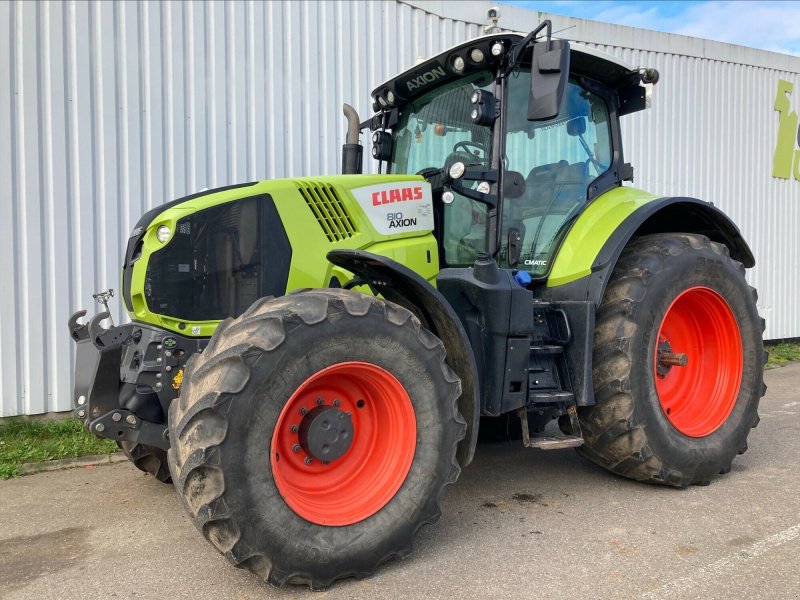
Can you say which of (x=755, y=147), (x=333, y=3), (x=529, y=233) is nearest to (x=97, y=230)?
(x=333, y=3)

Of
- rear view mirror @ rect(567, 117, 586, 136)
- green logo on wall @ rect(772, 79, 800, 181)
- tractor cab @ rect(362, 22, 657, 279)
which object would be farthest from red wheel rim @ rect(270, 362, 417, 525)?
green logo on wall @ rect(772, 79, 800, 181)

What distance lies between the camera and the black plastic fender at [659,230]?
3715 millimetres

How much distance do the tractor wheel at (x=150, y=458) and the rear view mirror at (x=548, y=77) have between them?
2893mm

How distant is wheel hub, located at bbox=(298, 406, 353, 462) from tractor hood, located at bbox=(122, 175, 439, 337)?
71 centimetres

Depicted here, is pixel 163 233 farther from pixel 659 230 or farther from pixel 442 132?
pixel 659 230

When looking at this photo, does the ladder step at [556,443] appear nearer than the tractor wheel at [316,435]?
No

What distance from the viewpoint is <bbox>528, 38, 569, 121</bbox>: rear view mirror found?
3.17 meters

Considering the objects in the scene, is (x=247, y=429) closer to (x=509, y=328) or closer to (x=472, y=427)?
(x=472, y=427)

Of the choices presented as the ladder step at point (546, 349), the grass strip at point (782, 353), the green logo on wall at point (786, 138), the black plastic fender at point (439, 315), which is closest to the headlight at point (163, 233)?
Result: the black plastic fender at point (439, 315)

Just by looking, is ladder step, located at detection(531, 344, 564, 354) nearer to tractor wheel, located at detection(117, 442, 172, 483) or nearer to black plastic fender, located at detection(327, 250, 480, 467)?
black plastic fender, located at detection(327, 250, 480, 467)

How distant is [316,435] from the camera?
112 inches

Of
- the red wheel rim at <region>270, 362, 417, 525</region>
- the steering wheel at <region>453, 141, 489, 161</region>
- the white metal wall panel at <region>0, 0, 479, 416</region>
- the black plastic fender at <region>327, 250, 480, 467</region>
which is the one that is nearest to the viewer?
the red wheel rim at <region>270, 362, 417, 525</region>

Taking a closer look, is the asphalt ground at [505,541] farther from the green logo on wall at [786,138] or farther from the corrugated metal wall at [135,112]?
the green logo on wall at [786,138]

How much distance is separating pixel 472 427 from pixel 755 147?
8905mm
